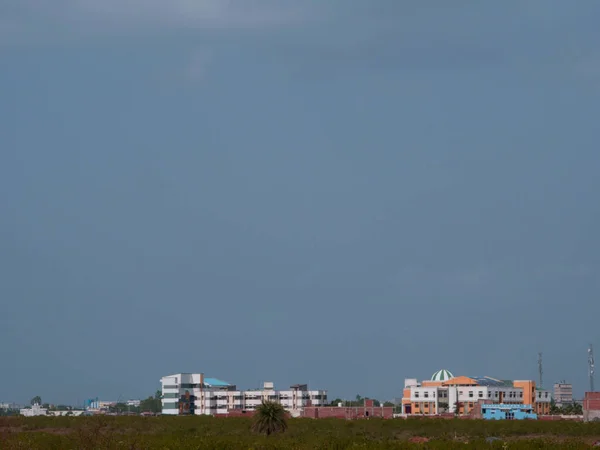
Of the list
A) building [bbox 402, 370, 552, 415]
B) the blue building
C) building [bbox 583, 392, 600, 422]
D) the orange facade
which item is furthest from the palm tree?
the orange facade

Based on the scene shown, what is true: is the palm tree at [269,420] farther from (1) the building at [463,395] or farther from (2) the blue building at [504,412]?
(1) the building at [463,395]

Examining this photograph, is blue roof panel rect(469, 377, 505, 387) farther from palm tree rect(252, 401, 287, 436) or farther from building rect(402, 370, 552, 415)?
palm tree rect(252, 401, 287, 436)

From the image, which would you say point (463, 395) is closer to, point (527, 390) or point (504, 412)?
point (527, 390)

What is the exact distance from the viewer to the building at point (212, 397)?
611ft

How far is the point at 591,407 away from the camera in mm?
126500

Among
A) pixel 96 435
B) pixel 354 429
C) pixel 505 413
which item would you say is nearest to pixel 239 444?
pixel 96 435

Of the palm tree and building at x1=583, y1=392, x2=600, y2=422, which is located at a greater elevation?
the palm tree

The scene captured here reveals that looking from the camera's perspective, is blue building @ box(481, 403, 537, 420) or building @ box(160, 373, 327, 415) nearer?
blue building @ box(481, 403, 537, 420)

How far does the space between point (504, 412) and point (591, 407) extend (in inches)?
719

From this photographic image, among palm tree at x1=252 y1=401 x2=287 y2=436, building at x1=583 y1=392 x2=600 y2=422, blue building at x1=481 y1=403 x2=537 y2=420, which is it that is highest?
palm tree at x1=252 y1=401 x2=287 y2=436

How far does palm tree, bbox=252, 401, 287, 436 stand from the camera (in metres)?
90.8

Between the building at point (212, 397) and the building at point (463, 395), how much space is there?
2618 cm

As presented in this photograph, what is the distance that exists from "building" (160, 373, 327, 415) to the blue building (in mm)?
48799

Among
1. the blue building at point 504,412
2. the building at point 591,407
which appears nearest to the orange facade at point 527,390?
the blue building at point 504,412
